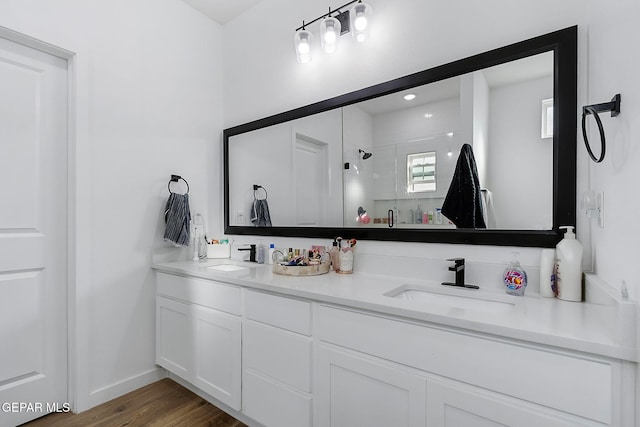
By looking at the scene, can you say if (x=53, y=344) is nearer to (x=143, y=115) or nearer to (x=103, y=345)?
(x=103, y=345)

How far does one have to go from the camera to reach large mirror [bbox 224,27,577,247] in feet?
4.25

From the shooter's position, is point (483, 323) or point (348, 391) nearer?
point (483, 323)

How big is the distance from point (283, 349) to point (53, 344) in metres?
1.43

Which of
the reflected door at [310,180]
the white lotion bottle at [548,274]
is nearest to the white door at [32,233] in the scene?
the reflected door at [310,180]

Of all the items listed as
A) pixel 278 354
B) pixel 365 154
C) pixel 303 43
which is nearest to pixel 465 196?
pixel 365 154

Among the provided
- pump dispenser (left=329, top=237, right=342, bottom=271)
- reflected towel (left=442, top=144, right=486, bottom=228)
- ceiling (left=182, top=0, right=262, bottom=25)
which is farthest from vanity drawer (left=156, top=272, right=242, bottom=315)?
ceiling (left=182, top=0, right=262, bottom=25)

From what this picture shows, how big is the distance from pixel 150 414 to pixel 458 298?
180 cm

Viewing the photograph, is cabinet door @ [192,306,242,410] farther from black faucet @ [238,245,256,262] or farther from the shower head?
the shower head

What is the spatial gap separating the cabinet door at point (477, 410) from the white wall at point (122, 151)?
192 centimetres

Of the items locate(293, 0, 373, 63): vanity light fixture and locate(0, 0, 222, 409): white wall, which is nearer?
locate(293, 0, 373, 63): vanity light fixture

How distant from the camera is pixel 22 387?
1754 millimetres

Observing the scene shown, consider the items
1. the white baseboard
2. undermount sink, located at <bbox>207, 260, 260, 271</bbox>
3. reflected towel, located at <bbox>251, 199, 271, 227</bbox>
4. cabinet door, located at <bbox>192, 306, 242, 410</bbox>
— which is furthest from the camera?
reflected towel, located at <bbox>251, 199, 271, 227</bbox>

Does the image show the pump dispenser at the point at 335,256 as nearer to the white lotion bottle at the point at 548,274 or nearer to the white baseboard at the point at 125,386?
the white lotion bottle at the point at 548,274

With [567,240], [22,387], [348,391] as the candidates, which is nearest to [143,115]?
[22,387]
